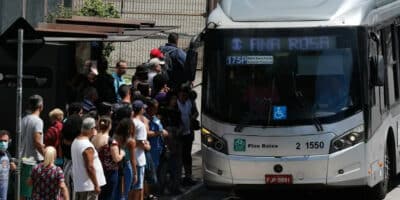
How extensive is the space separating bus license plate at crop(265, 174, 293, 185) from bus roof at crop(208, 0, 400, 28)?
2160 millimetres

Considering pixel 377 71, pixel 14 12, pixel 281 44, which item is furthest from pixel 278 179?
pixel 14 12

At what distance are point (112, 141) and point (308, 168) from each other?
3.15m

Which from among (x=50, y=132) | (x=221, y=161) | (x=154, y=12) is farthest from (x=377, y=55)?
(x=154, y=12)

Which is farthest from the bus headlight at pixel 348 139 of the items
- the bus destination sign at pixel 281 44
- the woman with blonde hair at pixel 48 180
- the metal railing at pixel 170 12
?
A: the metal railing at pixel 170 12

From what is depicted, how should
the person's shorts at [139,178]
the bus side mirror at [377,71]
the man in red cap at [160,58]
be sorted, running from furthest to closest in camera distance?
1. the man in red cap at [160,58]
2. the bus side mirror at [377,71]
3. the person's shorts at [139,178]

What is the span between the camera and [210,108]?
1413cm

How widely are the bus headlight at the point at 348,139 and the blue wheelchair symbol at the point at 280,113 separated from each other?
0.79m

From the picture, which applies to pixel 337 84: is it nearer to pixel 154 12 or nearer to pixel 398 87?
pixel 398 87

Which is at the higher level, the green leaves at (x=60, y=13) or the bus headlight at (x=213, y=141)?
the green leaves at (x=60, y=13)

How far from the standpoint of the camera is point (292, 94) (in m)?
13.6

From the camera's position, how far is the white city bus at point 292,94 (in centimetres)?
1357

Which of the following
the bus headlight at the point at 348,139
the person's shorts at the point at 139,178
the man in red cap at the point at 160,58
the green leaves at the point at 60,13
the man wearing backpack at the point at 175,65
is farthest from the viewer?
the man wearing backpack at the point at 175,65

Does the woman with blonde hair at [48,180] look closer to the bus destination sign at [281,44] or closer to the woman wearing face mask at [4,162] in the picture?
the woman wearing face mask at [4,162]

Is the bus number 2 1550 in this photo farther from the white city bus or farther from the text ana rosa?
the text ana rosa
